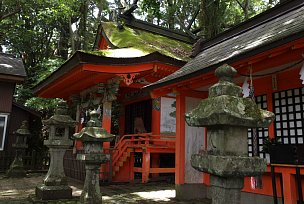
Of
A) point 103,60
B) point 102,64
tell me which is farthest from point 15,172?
point 103,60

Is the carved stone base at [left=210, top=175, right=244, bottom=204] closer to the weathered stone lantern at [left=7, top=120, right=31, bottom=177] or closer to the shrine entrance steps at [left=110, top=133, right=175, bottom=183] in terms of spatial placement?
the shrine entrance steps at [left=110, top=133, right=175, bottom=183]

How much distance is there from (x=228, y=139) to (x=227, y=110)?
0.38m

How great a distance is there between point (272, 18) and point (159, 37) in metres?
8.75

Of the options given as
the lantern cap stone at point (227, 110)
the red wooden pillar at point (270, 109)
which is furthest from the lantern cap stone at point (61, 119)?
the lantern cap stone at point (227, 110)

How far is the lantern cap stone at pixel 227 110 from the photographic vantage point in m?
3.13

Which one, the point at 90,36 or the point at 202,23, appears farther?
the point at 90,36

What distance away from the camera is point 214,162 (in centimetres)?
321

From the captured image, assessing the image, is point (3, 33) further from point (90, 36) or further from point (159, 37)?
point (159, 37)

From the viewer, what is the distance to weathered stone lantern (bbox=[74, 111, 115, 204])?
616 centimetres

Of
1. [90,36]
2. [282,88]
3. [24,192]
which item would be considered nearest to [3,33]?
[90,36]

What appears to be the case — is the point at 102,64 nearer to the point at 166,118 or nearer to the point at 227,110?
the point at 166,118

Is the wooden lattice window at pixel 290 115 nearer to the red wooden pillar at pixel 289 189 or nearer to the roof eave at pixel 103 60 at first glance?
the red wooden pillar at pixel 289 189

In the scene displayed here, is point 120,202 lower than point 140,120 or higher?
lower

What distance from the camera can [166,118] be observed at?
12.5 m
